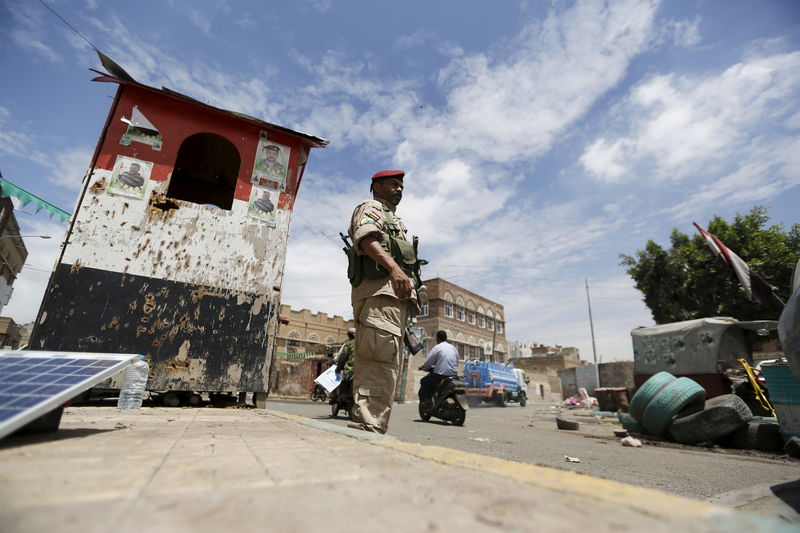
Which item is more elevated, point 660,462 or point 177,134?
point 177,134

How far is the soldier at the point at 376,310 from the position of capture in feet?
9.06

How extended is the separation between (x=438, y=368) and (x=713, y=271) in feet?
52.5

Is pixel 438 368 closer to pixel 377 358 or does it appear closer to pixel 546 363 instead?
pixel 377 358

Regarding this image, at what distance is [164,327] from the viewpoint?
418cm

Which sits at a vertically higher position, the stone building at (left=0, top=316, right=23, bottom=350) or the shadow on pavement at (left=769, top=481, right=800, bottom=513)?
the stone building at (left=0, top=316, right=23, bottom=350)

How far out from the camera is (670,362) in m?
8.84

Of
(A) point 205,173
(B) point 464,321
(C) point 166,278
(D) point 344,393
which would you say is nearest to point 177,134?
(C) point 166,278

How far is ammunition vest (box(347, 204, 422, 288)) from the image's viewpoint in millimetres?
2986

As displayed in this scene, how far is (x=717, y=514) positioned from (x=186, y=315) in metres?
4.72

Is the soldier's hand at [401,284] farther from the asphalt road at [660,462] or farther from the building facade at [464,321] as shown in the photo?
the building facade at [464,321]

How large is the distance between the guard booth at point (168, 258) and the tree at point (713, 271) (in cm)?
1831

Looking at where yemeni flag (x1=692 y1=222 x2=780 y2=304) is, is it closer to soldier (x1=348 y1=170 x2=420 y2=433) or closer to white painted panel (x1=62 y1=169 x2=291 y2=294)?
soldier (x1=348 y1=170 x2=420 y2=433)

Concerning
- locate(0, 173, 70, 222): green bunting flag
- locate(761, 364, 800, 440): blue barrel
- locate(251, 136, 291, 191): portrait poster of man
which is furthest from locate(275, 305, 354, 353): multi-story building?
locate(761, 364, 800, 440): blue barrel

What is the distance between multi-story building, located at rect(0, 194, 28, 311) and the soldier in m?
23.8
